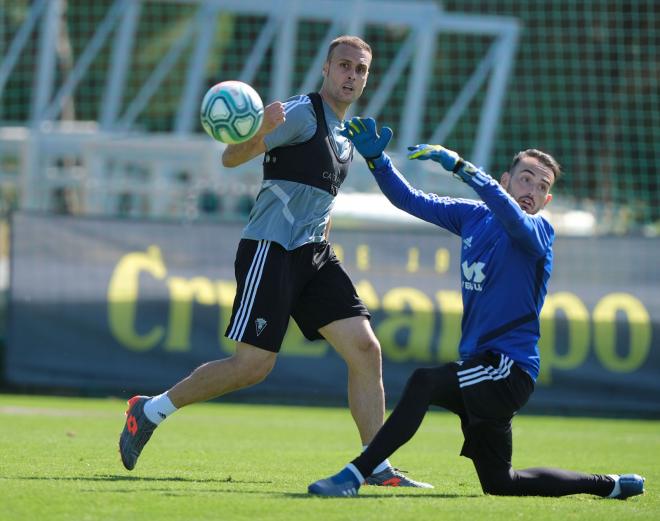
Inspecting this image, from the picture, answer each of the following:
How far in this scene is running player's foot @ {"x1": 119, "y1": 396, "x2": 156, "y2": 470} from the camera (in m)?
6.65

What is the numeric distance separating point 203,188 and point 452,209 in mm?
8915

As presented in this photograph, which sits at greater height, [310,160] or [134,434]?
[310,160]

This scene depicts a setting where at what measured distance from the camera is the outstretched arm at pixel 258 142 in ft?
21.0

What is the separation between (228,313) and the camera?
43.7 ft

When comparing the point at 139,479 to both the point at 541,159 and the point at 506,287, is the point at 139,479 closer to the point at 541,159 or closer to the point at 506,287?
the point at 506,287

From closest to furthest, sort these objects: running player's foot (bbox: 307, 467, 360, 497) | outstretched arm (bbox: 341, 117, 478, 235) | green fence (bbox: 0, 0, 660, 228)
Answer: running player's foot (bbox: 307, 467, 360, 497) → outstretched arm (bbox: 341, 117, 478, 235) → green fence (bbox: 0, 0, 660, 228)

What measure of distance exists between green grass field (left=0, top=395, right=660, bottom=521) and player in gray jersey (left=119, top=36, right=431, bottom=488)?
43 cm

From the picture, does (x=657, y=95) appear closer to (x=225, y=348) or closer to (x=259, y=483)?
(x=225, y=348)

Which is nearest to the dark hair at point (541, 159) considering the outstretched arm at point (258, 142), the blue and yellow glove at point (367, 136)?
the blue and yellow glove at point (367, 136)

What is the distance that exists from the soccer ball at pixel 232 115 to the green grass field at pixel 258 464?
69.5 inches

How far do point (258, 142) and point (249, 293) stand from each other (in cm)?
83

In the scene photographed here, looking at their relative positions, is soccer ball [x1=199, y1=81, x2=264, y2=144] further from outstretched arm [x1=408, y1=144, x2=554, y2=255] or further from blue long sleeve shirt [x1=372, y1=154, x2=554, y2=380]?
blue long sleeve shirt [x1=372, y1=154, x2=554, y2=380]

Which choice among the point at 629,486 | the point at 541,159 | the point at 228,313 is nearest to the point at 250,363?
the point at 541,159

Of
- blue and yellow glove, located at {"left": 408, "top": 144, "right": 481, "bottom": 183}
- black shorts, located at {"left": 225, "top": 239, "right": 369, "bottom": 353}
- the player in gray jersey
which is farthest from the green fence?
blue and yellow glove, located at {"left": 408, "top": 144, "right": 481, "bottom": 183}
